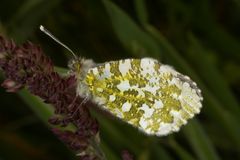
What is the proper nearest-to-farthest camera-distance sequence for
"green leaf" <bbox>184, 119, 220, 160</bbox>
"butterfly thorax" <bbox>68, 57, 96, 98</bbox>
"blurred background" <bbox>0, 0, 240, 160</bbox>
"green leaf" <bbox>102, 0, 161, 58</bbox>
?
"butterfly thorax" <bbox>68, 57, 96, 98</bbox> → "green leaf" <bbox>184, 119, 220, 160</bbox> → "green leaf" <bbox>102, 0, 161, 58</bbox> → "blurred background" <bbox>0, 0, 240, 160</bbox>

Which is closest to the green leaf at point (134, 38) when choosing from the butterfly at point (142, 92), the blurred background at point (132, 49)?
the blurred background at point (132, 49)

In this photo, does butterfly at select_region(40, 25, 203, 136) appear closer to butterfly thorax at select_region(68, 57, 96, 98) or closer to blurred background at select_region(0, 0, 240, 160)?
butterfly thorax at select_region(68, 57, 96, 98)

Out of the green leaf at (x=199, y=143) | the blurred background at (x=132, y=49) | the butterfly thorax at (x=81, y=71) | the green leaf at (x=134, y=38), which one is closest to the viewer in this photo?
the butterfly thorax at (x=81, y=71)

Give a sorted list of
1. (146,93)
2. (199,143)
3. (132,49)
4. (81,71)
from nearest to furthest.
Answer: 1. (81,71)
2. (146,93)
3. (199,143)
4. (132,49)

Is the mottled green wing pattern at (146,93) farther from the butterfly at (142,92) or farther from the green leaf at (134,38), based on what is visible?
the green leaf at (134,38)

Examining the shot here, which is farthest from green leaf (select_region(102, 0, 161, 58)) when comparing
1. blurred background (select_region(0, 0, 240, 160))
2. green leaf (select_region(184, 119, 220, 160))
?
green leaf (select_region(184, 119, 220, 160))

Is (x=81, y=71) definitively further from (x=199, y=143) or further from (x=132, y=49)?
(x=132, y=49)

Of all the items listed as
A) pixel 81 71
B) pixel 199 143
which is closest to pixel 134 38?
pixel 199 143

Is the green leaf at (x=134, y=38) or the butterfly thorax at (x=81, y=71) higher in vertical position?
the green leaf at (x=134, y=38)
